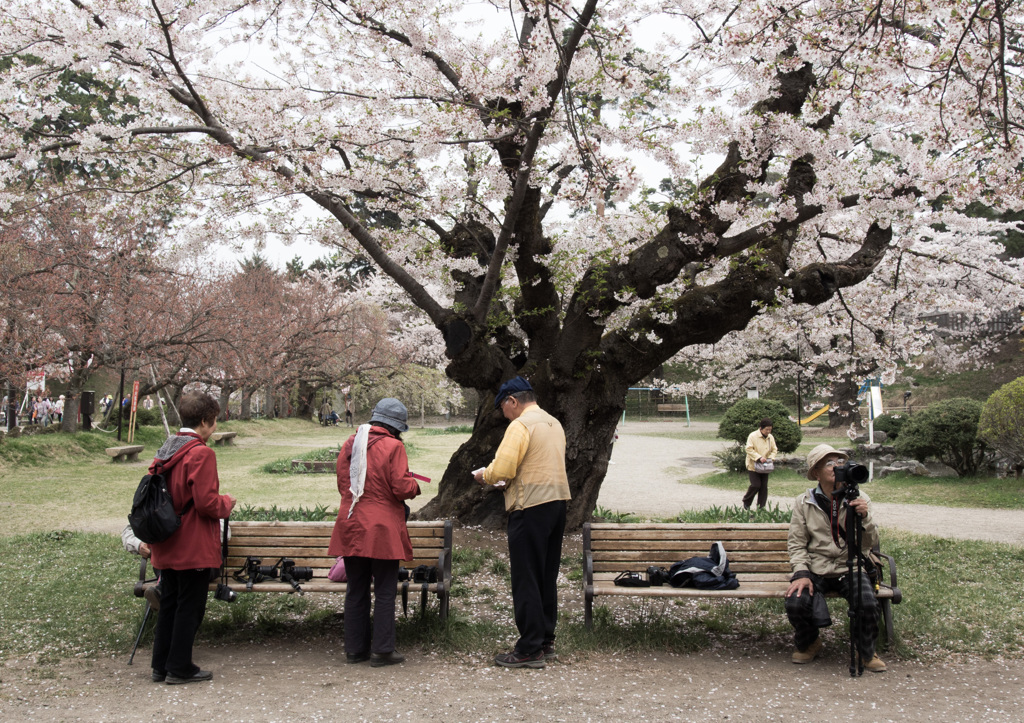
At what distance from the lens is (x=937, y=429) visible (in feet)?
43.8

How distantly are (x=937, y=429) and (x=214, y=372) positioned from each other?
2119cm

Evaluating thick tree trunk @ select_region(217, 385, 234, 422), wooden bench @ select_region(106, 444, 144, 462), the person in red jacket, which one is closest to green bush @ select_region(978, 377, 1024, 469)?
the person in red jacket

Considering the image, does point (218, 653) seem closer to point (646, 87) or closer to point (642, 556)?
point (642, 556)

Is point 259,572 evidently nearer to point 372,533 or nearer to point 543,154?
point 372,533

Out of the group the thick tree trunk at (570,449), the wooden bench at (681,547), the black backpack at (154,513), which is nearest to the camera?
the black backpack at (154,513)

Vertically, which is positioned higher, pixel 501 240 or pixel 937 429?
pixel 501 240

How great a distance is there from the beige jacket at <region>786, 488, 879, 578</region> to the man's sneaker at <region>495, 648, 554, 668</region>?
148cm

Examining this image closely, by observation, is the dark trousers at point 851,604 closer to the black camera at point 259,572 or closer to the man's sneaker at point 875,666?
the man's sneaker at point 875,666

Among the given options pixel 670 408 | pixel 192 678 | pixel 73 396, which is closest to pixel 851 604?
pixel 192 678

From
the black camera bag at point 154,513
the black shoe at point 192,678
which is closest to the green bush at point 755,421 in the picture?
the black shoe at point 192,678

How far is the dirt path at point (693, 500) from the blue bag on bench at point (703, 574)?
512 centimetres

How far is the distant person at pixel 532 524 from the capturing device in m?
4.16

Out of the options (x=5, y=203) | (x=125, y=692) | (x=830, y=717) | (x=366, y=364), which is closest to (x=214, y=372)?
(x=366, y=364)

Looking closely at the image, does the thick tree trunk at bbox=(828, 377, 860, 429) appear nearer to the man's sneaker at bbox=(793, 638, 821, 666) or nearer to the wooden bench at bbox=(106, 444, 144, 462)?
the wooden bench at bbox=(106, 444, 144, 462)
